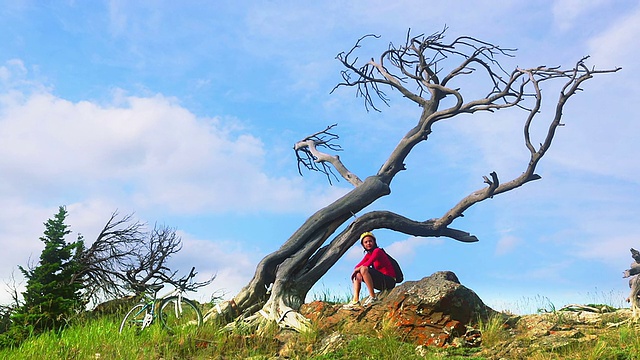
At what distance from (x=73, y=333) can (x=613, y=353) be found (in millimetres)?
9611

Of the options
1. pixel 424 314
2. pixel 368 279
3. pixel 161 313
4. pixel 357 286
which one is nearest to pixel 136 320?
pixel 161 313

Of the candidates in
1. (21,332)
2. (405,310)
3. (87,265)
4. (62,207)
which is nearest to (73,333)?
(21,332)

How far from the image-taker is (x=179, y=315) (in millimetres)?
11219

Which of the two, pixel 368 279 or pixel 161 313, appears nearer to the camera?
pixel 161 313

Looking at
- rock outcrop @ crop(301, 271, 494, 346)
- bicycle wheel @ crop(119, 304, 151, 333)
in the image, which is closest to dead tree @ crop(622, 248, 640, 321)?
rock outcrop @ crop(301, 271, 494, 346)

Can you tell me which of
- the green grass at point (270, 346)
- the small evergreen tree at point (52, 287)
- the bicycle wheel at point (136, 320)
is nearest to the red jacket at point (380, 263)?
the green grass at point (270, 346)

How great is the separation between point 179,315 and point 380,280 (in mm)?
3752

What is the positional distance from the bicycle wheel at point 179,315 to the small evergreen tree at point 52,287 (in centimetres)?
277

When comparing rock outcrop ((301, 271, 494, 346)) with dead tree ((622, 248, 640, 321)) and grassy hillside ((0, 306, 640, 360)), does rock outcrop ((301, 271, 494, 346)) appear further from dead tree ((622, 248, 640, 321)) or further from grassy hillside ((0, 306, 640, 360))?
dead tree ((622, 248, 640, 321))

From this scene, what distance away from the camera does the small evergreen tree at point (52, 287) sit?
13.7m

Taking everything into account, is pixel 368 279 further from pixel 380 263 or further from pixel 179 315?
pixel 179 315

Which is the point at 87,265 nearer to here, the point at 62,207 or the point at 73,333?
the point at 62,207

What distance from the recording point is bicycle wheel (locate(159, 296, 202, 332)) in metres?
11.1

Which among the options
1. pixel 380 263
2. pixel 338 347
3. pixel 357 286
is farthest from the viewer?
pixel 380 263
